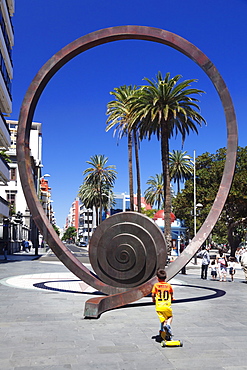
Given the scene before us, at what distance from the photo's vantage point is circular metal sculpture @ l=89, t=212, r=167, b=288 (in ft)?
36.1

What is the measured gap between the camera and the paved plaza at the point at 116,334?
5965mm

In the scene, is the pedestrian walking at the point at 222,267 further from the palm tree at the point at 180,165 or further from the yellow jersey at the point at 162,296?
the palm tree at the point at 180,165

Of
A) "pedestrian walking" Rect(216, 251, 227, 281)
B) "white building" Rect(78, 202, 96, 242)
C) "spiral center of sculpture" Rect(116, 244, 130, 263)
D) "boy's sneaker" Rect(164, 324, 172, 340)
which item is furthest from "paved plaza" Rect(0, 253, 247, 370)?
"white building" Rect(78, 202, 96, 242)

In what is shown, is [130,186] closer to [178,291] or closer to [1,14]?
[1,14]

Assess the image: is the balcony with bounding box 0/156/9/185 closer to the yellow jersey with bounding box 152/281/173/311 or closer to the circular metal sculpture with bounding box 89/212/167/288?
the circular metal sculpture with bounding box 89/212/167/288

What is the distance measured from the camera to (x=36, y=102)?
1220 cm

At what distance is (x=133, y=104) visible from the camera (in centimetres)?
3297

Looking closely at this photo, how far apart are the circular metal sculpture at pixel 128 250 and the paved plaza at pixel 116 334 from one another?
2.91 ft

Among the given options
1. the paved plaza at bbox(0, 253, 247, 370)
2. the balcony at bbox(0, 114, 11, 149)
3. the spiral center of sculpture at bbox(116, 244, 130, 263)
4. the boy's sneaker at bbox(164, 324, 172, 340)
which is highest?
the balcony at bbox(0, 114, 11, 149)

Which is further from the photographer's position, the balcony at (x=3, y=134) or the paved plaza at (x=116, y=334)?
the balcony at (x=3, y=134)

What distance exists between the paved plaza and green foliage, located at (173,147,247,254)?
27876mm

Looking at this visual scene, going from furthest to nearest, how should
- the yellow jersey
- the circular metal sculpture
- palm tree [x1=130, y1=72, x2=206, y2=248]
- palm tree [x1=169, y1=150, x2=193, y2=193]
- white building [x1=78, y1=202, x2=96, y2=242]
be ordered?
white building [x1=78, y1=202, x2=96, y2=242] < palm tree [x1=169, y1=150, x2=193, y2=193] < palm tree [x1=130, y1=72, x2=206, y2=248] < the circular metal sculpture < the yellow jersey

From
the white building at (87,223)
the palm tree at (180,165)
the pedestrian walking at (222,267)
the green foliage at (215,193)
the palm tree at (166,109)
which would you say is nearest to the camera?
the pedestrian walking at (222,267)

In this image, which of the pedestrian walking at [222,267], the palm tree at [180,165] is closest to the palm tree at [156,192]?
the palm tree at [180,165]
